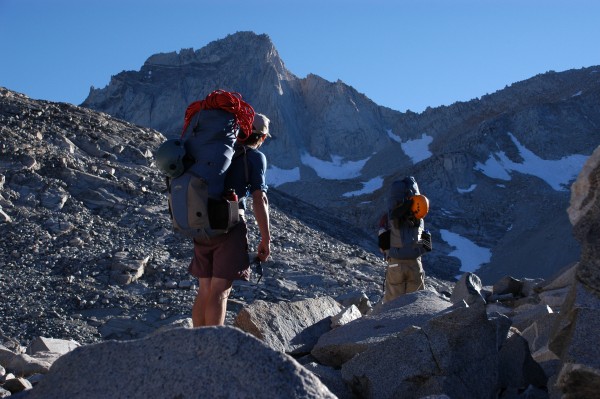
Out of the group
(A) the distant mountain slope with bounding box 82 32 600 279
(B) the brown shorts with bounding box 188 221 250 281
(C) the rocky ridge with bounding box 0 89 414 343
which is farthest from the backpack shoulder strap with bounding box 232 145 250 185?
(A) the distant mountain slope with bounding box 82 32 600 279

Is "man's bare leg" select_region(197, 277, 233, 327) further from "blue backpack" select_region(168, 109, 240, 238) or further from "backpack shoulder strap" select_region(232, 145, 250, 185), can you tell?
"backpack shoulder strap" select_region(232, 145, 250, 185)

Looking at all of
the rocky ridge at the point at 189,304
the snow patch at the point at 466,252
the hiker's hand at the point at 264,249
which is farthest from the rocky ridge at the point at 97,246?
the snow patch at the point at 466,252

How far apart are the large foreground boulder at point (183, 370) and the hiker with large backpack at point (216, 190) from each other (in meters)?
1.82

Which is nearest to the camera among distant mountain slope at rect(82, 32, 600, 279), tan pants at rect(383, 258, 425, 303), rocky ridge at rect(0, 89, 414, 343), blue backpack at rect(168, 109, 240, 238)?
blue backpack at rect(168, 109, 240, 238)

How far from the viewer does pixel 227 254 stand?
16.0ft

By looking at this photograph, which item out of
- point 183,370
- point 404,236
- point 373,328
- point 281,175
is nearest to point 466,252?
point 281,175

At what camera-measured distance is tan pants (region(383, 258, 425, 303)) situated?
7.93 m

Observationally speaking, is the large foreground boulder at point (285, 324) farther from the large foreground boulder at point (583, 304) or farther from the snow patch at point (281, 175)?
the snow patch at point (281, 175)

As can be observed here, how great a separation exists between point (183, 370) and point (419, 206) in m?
5.09

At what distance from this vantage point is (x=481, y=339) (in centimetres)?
442

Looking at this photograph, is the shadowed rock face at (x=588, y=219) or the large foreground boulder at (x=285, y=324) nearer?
the shadowed rock face at (x=588, y=219)

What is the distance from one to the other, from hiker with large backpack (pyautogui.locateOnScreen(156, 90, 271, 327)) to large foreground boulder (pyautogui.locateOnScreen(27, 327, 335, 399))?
5.96ft

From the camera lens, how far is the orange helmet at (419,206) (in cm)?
749

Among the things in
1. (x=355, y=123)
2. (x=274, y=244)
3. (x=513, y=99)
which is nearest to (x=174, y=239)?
(x=274, y=244)
